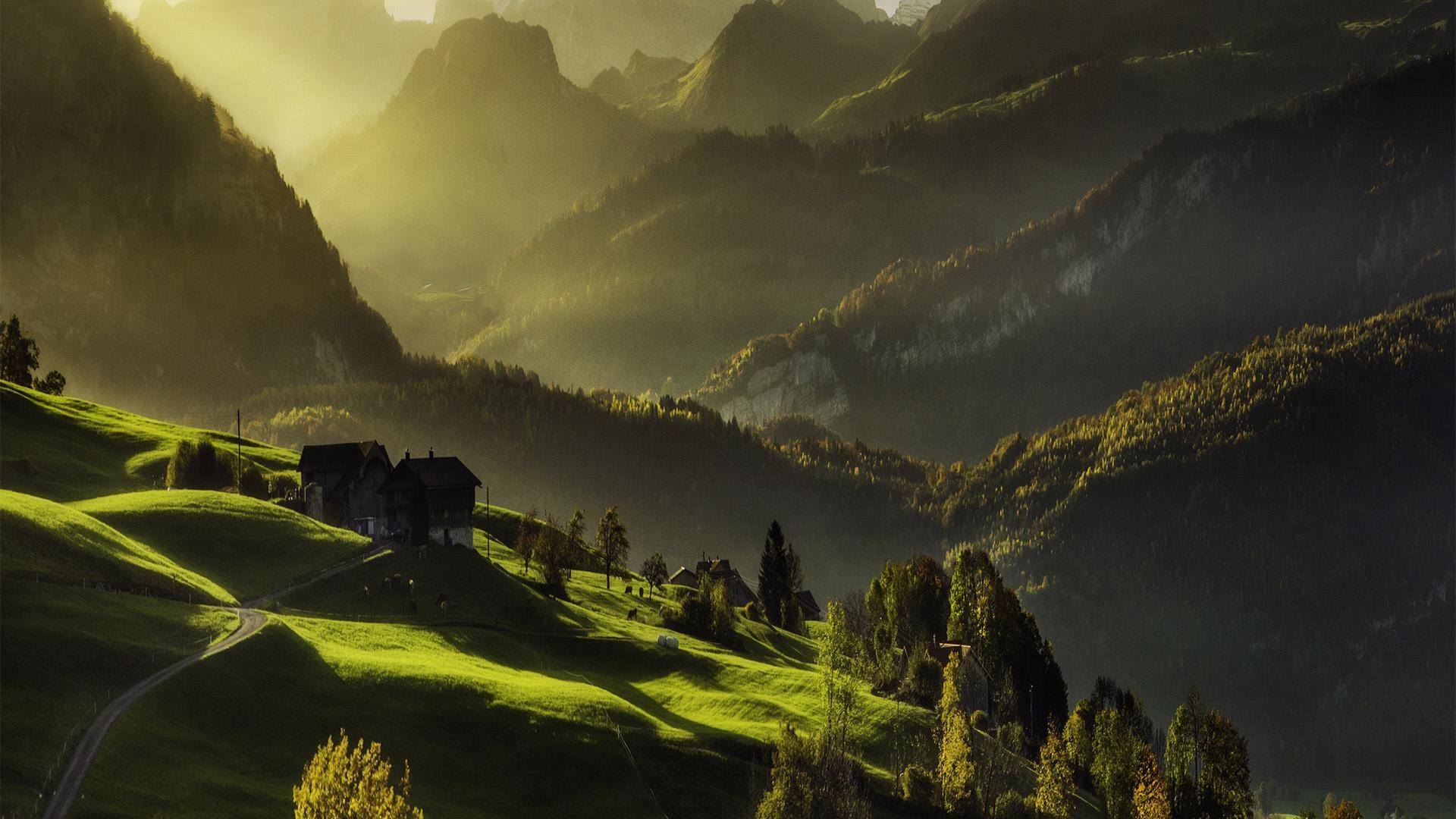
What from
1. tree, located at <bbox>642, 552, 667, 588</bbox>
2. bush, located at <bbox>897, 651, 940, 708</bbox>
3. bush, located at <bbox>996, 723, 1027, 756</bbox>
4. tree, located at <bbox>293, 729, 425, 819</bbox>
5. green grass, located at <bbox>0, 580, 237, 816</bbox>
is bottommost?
tree, located at <bbox>293, 729, 425, 819</bbox>

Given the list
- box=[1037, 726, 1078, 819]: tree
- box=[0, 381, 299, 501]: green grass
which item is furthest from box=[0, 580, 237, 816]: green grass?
box=[1037, 726, 1078, 819]: tree

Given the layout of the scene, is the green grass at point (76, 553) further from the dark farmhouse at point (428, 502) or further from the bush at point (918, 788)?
the bush at point (918, 788)

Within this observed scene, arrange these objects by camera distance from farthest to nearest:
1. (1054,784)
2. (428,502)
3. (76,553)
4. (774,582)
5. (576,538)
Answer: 1. (774,582)
2. (576,538)
3. (428,502)
4. (1054,784)
5. (76,553)

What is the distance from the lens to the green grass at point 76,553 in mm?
102000

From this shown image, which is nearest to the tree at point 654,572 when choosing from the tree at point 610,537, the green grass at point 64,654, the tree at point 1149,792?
the tree at point 610,537

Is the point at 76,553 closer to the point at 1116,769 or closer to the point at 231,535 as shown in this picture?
the point at 231,535

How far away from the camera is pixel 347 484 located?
166 metres

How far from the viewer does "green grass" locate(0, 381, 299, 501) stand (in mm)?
148500

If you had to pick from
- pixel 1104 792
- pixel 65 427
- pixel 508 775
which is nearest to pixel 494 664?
pixel 508 775

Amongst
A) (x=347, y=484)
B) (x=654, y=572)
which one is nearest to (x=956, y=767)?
(x=347, y=484)

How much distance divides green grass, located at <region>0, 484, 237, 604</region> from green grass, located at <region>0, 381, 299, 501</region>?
102 feet

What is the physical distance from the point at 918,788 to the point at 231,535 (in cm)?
7010

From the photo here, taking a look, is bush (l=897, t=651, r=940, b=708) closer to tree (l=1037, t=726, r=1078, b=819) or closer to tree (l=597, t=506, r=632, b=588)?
tree (l=1037, t=726, r=1078, b=819)

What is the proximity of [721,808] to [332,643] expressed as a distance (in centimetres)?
3396
